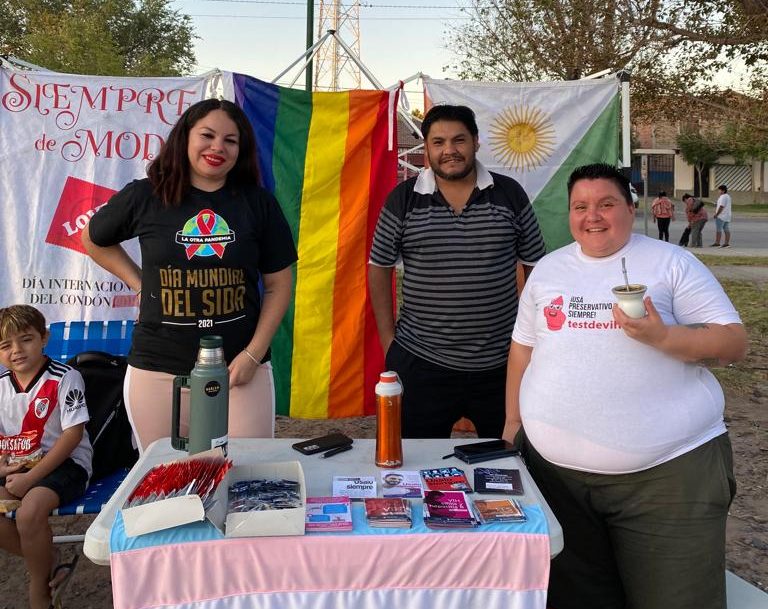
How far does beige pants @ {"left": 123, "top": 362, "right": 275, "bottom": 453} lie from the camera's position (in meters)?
2.17

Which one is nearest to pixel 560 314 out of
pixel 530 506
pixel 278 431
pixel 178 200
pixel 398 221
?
pixel 530 506

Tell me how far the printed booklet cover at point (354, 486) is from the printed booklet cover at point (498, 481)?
257 millimetres

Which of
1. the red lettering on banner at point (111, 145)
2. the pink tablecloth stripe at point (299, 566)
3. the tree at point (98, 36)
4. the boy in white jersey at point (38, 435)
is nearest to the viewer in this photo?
the pink tablecloth stripe at point (299, 566)

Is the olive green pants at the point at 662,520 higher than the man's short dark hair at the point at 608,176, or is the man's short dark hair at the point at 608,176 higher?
the man's short dark hair at the point at 608,176

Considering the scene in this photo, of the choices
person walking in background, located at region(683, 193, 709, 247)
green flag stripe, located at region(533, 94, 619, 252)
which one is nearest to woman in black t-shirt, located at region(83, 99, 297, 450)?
green flag stripe, located at region(533, 94, 619, 252)

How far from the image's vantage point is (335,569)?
1.42 m

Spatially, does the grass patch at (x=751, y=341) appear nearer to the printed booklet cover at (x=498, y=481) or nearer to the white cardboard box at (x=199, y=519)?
the printed booklet cover at (x=498, y=481)

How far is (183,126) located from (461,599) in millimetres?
1601

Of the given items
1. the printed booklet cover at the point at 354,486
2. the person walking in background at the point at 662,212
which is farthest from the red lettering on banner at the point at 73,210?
the person walking in background at the point at 662,212

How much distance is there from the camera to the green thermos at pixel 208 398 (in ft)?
5.36

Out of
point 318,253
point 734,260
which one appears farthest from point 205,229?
point 734,260

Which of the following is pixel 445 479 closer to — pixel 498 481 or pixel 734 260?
pixel 498 481

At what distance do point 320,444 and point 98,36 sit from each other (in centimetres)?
1680

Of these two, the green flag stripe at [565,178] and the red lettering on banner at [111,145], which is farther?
the green flag stripe at [565,178]
